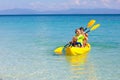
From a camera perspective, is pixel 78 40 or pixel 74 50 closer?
pixel 74 50

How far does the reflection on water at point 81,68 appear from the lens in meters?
8.61

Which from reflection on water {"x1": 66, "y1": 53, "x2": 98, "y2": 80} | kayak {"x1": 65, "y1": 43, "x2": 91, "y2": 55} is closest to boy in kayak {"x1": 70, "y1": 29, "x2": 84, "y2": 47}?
kayak {"x1": 65, "y1": 43, "x2": 91, "y2": 55}

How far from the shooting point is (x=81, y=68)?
9.63 m

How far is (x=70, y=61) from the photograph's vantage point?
35.6ft

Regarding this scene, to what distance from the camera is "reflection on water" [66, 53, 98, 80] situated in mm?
8609

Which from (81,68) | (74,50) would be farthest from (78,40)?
(81,68)

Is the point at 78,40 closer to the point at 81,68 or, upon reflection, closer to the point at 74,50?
the point at 74,50

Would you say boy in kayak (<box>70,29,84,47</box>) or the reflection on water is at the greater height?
boy in kayak (<box>70,29,84,47</box>)

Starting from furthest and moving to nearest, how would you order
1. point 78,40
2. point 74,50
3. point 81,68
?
point 78,40 → point 74,50 → point 81,68

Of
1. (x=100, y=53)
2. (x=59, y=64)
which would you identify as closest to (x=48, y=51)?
(x=100, y=53)

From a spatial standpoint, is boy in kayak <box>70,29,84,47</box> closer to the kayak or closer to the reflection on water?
the kayak

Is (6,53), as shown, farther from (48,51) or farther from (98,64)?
(98,64)

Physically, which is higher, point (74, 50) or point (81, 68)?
point (74, 50)

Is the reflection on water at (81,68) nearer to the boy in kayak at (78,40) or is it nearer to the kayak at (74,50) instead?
the kayak at (74,50)
